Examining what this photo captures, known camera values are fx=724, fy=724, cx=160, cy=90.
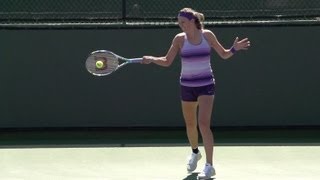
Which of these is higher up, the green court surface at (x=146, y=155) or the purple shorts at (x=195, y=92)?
the purple shorts at (x=195, y=92)

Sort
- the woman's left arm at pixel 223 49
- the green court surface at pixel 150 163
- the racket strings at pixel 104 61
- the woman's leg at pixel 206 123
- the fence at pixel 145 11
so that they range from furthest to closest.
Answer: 1. the fence at pixel 145 11
2. the racket strings at pixel 104 61
3. the green court surface at pixel 150 163
4. the woman's leg at pixel 206 123
5. the woman's left arm at pixel 223 49

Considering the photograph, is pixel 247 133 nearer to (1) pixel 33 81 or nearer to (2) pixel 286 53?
(2) pixel 286 53

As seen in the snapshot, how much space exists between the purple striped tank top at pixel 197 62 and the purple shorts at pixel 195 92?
0.04m

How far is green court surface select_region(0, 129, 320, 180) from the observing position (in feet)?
22.2

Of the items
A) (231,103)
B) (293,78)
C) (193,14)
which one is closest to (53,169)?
(193,14)

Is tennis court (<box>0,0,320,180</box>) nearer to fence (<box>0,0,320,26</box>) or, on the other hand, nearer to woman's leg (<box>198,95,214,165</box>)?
fence (<box>0,0,320,26</box>)

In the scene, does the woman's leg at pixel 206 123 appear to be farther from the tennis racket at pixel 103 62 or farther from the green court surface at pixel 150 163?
the tennis racket at pixel 103 62

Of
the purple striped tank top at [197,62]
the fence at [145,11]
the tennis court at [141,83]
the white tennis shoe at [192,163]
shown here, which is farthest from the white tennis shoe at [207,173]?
the fence at [145,11]

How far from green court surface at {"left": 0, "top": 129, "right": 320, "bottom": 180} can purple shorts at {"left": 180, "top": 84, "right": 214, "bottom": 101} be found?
719mm

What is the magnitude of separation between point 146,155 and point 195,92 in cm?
131

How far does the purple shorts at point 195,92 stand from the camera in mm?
6641

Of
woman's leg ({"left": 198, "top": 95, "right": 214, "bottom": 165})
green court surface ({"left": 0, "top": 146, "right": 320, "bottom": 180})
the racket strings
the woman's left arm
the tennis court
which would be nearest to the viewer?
the woman's left arm

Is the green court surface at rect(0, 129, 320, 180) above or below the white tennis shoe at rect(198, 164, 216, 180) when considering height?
above

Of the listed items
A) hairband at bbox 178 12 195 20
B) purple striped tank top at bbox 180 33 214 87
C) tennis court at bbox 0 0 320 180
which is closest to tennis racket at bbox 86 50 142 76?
purple striped tank top at bbox 180 33 214 87
